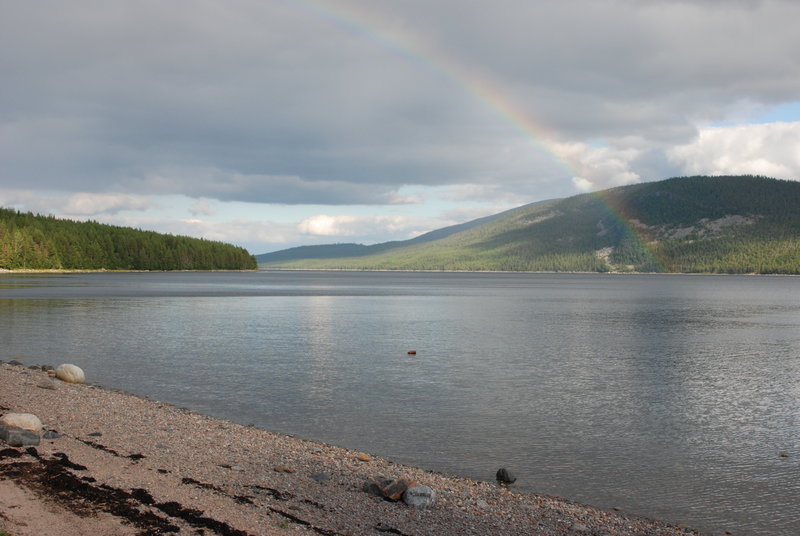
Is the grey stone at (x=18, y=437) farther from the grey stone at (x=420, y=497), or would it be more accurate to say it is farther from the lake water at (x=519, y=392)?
the grey stone at (x=420, y=497)

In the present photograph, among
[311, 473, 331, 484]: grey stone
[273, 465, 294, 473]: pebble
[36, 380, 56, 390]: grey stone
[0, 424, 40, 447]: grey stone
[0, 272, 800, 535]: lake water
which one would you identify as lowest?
[0, 272, 800, 535]: lake water

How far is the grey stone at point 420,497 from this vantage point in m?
16.8

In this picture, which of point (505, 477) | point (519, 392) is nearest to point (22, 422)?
point (505, 477)

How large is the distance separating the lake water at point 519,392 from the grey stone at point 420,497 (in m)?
3.87

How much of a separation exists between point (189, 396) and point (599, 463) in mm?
20484

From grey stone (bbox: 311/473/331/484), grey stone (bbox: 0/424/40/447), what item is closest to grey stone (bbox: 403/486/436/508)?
grey stone (bbox: 311/473/331/484)

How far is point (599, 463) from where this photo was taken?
22.3m

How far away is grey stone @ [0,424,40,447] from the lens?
63.4ft

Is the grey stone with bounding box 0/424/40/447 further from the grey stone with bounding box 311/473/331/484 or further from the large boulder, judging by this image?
the large boulder

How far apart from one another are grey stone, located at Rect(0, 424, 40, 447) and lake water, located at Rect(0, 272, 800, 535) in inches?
364

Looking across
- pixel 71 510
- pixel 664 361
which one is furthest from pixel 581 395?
pixel 71 510

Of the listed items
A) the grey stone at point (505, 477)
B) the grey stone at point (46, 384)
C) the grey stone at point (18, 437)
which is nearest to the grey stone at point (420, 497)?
the grey stone at point (505, 477)

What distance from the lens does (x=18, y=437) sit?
765 inches

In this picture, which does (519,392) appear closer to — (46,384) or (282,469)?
(282,469)
